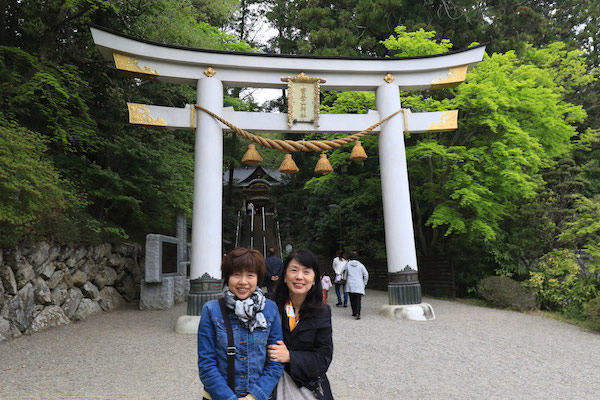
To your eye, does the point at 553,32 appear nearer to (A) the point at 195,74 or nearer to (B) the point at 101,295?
(A) the point at 195,74

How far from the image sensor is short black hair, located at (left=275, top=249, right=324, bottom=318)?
6.82ft

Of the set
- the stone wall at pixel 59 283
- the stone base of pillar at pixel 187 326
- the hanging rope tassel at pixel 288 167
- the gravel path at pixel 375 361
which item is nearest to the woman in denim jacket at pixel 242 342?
the gravel path at pixel 375 361

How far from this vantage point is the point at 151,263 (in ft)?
31.7

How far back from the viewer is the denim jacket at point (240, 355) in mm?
1874

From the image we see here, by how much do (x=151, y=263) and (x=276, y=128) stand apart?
14.6 feet

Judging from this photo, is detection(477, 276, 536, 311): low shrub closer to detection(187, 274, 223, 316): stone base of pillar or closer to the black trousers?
the black trousers

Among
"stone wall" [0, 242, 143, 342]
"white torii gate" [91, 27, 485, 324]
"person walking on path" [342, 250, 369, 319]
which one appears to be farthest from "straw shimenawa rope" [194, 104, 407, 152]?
"stone wall" [0, 242, 143, 342]

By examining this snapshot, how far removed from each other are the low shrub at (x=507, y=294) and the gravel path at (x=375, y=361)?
154 centimetres

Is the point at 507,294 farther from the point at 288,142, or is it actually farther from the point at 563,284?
the point at 288,142

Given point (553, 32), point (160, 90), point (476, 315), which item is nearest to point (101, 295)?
point (160, 90)

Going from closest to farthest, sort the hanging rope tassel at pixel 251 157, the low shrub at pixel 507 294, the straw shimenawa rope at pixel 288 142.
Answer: the straw shimenawa rope at pixel 288 142
the hanging rope tassel at pixel 251 157
the low shrub at pixel 507 294

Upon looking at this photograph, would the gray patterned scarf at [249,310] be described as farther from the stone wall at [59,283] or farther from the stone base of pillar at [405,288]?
the stone base of pillar at [405,288]

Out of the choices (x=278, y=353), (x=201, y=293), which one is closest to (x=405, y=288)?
(x=201, y=293)

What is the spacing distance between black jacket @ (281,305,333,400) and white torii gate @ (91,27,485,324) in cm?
569
